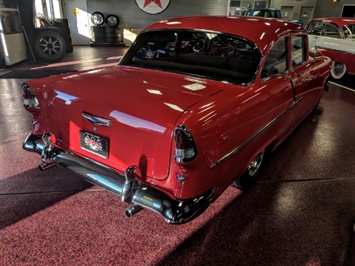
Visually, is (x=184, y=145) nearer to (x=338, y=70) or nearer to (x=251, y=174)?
(x=251, y=174)

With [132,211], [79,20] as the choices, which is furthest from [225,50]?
[79,20]

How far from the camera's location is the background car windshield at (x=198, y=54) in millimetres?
2326

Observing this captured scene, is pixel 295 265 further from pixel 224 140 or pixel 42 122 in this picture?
pixel 42 122

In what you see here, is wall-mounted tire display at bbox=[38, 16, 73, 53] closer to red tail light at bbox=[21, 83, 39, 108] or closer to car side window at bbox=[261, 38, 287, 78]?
red tail light at bbox=[21, 83, 39, 108]

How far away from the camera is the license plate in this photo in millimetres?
1944

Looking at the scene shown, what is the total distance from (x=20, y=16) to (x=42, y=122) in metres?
8.44

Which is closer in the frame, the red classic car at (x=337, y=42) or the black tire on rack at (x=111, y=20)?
the red classic car at (x=337, y=42)

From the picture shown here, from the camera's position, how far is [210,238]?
82.7 inches

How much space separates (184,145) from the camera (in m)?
1.59

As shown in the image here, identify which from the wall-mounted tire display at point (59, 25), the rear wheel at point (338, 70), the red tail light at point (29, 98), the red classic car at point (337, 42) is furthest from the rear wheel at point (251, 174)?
the wall-mounted tire display at point (59, 25)

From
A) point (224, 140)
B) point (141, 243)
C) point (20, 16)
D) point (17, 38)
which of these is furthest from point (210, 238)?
point (20, 16)

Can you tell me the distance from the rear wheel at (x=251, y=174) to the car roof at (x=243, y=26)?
3.30 ft

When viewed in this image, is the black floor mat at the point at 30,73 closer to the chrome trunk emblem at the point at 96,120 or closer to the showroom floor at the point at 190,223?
the showroom floor at the point at 190,223

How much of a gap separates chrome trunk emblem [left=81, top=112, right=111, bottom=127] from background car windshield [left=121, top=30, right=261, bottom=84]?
0.89 m
